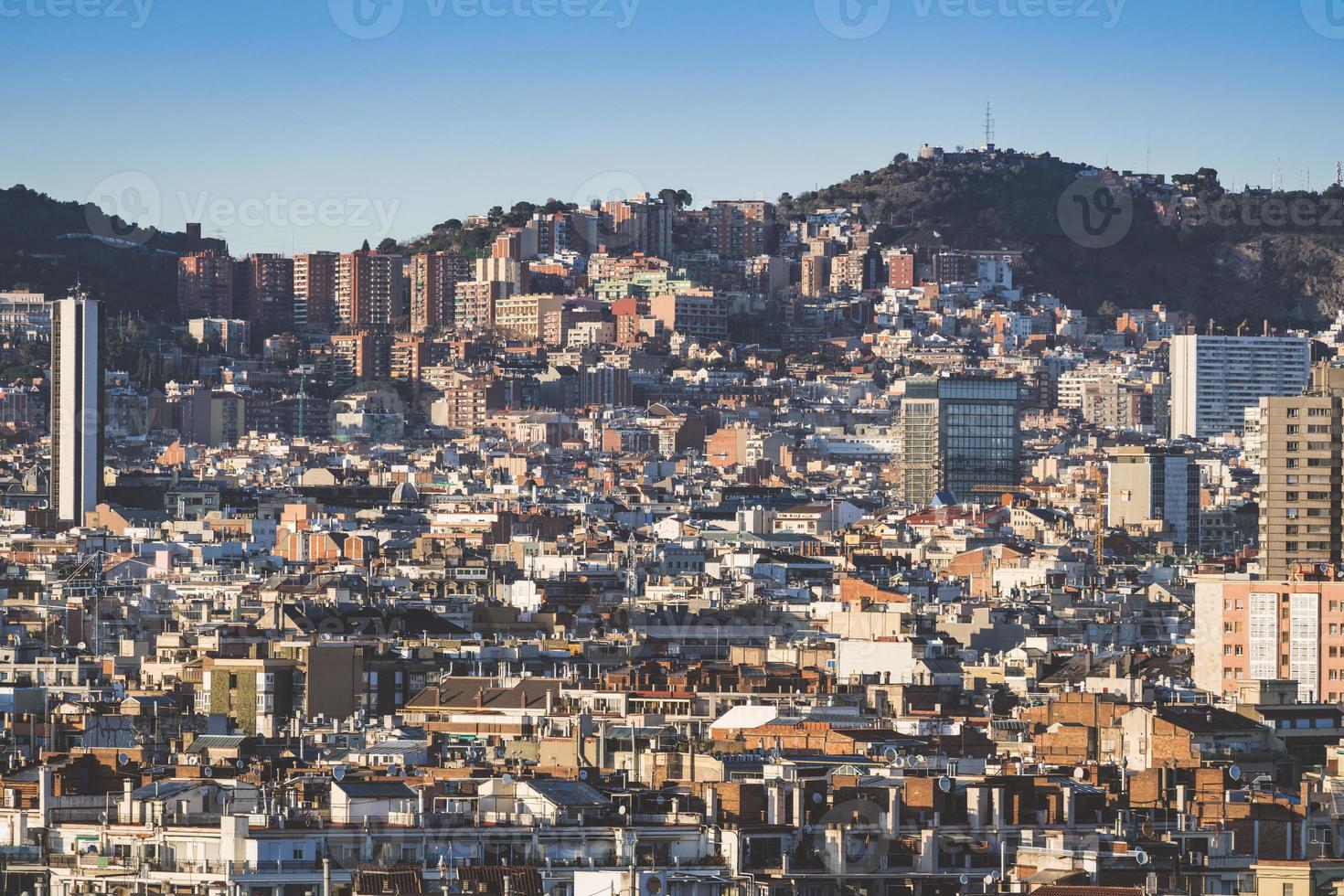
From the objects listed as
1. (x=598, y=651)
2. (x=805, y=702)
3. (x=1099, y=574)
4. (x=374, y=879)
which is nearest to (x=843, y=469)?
(x=1099, y=574)

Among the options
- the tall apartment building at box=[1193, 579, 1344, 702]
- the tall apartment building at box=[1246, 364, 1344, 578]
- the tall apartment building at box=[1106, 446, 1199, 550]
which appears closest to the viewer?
the tall apartment building at box=[1193, 579, 1344, 702]

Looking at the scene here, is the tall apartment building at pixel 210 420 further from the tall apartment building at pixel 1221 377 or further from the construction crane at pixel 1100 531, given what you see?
the construction crane at pixel 1100 531

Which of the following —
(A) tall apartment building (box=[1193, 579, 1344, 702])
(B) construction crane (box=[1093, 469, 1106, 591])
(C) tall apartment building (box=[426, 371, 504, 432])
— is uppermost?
(C) tall apartment building (box=[426, 371, 504, 432])

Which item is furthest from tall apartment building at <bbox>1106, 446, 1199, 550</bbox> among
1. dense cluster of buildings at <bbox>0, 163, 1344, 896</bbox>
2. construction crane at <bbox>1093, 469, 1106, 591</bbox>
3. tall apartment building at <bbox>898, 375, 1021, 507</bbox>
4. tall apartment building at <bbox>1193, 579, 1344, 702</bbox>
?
tall apartment building at <bbox>1193, 579, 1344, 702</bbox>

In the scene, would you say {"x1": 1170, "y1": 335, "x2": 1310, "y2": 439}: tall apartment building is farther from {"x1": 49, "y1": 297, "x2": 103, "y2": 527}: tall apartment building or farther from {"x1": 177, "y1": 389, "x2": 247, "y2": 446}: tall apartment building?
{"x1": 49, "y1": 297, "x2": 103, "y2": 527}: tall apartment building

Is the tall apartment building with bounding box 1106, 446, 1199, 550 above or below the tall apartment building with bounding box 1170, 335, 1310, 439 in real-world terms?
below

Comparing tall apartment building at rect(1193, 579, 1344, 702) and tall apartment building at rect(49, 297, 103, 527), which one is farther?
tall apartment building at rect(49, 297, 103, 527)

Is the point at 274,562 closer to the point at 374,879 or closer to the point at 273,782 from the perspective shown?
the point at 273,782
